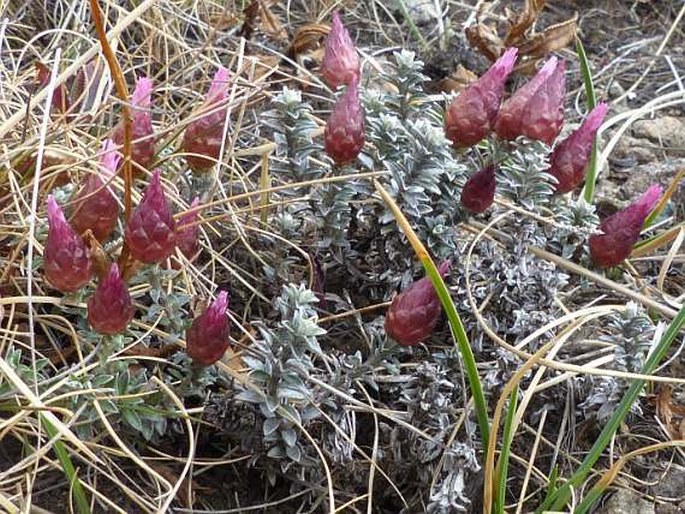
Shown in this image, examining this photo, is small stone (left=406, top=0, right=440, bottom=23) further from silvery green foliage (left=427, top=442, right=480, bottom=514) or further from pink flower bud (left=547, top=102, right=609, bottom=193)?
silvery green foliage (left=427, top=442, right=480, bottom=514)

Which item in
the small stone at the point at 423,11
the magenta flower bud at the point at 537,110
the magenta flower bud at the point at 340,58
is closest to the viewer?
Answer: the magenta flower bud at the point at 537,110

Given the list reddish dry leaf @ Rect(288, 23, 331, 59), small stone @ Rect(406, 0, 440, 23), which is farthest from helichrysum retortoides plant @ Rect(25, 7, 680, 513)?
small stone @ Rect(406, 0, 440, 23)

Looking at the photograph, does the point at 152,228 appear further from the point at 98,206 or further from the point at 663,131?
the point at 663,131

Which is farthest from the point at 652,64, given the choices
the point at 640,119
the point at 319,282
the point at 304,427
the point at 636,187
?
the point at 304,427

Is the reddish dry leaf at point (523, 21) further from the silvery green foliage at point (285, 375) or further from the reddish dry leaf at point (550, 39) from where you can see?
the silvery green foliage at point (285, 375)

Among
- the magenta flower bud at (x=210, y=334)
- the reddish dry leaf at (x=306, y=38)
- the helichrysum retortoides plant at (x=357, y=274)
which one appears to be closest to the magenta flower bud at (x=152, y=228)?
the helichrysum retortoides plant at (x=357, y=274)
